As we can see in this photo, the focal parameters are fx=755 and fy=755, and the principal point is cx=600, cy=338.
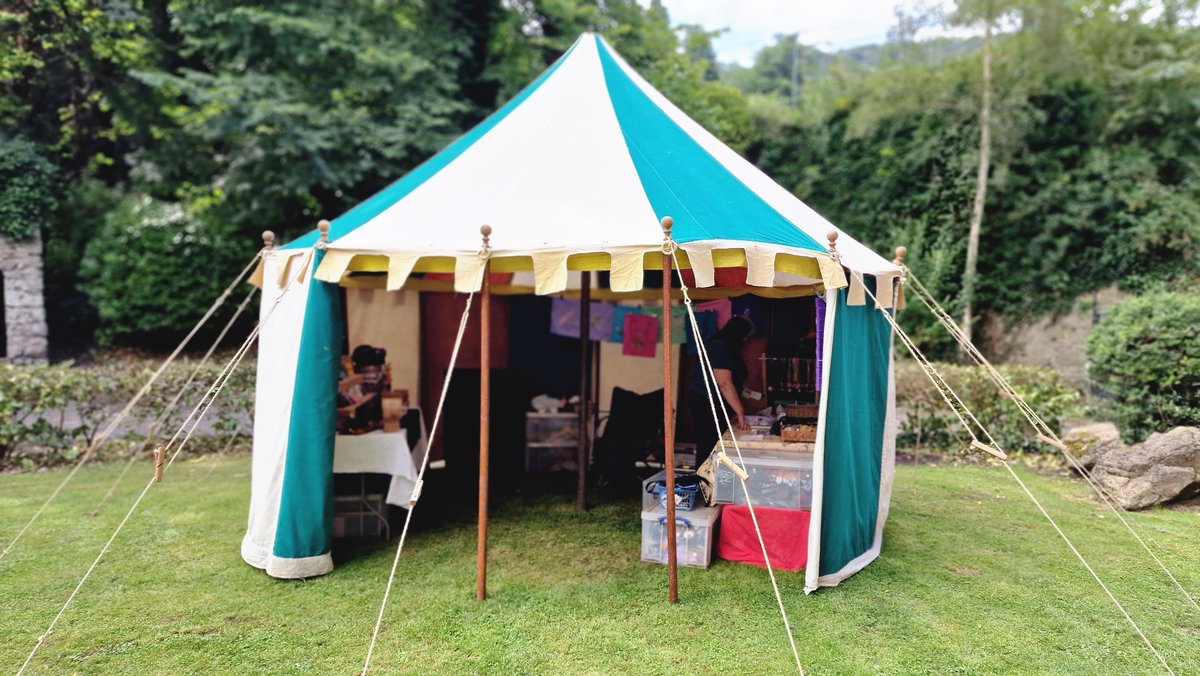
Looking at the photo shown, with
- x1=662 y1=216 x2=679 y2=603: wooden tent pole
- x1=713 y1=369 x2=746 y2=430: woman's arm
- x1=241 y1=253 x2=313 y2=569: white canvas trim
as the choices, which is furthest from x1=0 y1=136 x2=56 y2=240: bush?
x1=662 y1=216 x2=679 y2=603: wooden tent pole

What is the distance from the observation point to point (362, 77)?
10914 mm

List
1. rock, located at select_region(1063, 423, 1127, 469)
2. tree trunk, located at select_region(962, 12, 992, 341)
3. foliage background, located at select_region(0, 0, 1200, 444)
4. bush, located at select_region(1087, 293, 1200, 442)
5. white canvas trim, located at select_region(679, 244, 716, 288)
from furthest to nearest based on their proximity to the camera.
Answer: tree trunk, located at select_region(962, 12, 992, 341) → foliage background, located at select_region(0, 0, 1200, 444) → bush, located at select_region(1087, 293, 1200, 442) → rock, located at select_region(1063, 423, 1127, 469) → white canvas trim, located at select_region(679, 244, 716, 288)

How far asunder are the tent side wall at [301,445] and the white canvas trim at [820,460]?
253 centimetres

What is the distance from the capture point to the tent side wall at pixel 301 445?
3.96m

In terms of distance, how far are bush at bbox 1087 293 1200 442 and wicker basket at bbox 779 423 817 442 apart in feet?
12.3

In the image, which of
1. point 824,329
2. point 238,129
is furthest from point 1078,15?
point 238,129

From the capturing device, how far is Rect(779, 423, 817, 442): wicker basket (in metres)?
4.32

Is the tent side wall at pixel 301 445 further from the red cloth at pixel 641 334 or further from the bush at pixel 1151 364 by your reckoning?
the bush at pixel 1151 364

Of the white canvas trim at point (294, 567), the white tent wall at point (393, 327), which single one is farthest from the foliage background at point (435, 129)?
the white canvas trim at point (294, 567)

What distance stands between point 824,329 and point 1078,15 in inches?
399

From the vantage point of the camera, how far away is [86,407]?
6.70 meters

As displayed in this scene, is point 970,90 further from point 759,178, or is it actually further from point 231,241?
point 231,241

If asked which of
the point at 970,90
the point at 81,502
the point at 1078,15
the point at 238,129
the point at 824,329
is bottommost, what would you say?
the point at 81,502

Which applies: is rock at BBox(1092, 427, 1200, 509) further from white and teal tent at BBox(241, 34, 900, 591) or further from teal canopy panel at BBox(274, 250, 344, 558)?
teal canopy panel at BBox(274, 250, 344, 558)
